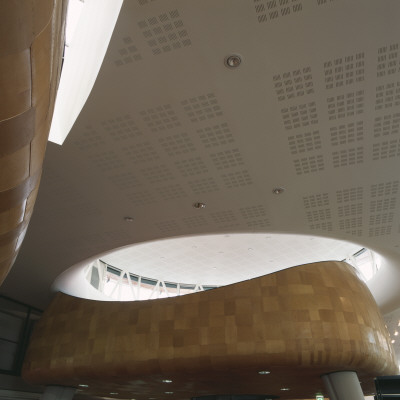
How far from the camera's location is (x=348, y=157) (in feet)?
22.7

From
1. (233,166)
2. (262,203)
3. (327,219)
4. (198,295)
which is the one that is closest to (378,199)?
(327,219)

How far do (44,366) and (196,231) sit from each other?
7.55 metres

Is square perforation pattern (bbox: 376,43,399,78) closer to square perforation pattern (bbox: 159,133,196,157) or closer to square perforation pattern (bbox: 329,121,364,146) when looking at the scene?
square perforation pattern (bbox: 329,121,364,146)

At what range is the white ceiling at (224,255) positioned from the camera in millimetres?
17141

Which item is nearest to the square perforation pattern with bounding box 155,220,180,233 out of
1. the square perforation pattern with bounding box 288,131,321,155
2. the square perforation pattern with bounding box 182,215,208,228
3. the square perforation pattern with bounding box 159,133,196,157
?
the square perforation pattern with bounding box 182,215,208,228

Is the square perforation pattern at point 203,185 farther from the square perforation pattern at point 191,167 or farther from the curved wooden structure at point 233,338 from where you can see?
the curved wooden structure at point 233,338

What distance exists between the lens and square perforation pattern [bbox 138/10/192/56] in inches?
182

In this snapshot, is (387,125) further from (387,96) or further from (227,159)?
(227,159)

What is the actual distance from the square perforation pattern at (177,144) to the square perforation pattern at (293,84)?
75.0 inches

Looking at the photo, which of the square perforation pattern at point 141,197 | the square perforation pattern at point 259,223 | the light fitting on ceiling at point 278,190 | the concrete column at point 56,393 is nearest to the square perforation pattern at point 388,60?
the light fitting on ceiling at point 278,190

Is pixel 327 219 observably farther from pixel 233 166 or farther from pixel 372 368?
pixel 372 368

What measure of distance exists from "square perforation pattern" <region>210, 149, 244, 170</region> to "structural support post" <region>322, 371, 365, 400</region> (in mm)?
7083

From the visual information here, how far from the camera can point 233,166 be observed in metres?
7.25

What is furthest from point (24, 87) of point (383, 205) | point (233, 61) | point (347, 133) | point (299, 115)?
point (383, 205)
